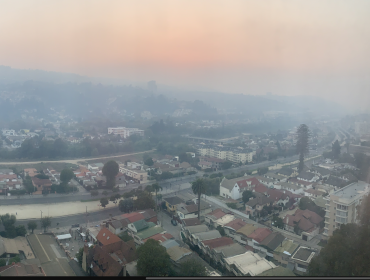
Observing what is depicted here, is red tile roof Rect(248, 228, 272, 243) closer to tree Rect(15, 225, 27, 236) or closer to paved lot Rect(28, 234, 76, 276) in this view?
paved lot Rect(28, 234, 76, 276)

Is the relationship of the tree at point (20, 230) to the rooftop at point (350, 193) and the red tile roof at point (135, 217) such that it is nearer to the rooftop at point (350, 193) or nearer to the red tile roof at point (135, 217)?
the red tile roof at point (135, 217)

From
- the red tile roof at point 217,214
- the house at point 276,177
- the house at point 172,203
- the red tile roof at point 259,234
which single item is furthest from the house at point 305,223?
the house at point 276,177

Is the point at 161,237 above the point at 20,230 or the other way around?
above

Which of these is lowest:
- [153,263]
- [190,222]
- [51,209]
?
[51,209]

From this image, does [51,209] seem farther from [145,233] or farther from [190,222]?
[190,222]

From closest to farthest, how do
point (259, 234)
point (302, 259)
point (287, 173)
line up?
point (302, 259) < point (259, 234) < point (287, 173)

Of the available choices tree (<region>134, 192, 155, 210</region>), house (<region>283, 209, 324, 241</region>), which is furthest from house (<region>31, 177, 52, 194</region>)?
house (<region>283, 209, 324, 241</region>)

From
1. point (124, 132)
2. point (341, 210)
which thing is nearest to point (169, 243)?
point (341, 210)

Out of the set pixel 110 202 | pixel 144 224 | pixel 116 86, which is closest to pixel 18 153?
pixel 110 202
